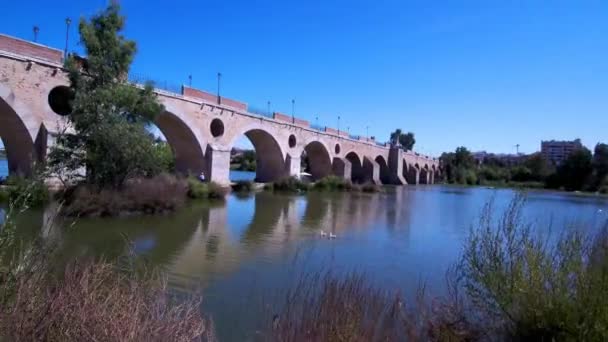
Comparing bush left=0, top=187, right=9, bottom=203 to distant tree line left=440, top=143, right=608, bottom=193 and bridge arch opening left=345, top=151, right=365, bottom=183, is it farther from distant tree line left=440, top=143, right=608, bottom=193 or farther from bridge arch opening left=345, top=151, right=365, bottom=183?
distant tree line left=440, top=143, right=608, bottom=193

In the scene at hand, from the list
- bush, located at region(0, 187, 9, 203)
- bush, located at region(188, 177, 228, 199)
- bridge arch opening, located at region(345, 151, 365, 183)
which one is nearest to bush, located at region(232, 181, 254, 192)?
bush, located at region(188, 177, 228, 199)

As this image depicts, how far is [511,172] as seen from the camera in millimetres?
80125

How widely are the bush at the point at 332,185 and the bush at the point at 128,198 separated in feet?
59.9

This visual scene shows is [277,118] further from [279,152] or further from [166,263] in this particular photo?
[166,263]

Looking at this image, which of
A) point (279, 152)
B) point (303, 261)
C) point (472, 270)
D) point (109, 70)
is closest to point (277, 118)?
point (279, 152)

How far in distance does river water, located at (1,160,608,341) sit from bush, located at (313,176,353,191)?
54.0 ft

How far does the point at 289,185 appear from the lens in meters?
31.0

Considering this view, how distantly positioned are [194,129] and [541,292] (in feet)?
74.7

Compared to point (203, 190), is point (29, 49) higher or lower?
higher

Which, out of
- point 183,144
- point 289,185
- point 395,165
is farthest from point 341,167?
point 183,144

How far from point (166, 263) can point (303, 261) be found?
274 centimetres

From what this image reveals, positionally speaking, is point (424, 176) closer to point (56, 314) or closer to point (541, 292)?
point (541, 292)

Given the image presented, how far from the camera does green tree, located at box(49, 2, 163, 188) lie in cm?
1393

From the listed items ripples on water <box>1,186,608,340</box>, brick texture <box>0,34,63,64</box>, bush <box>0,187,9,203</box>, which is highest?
brick texture <box>0,34,63,64</box>
